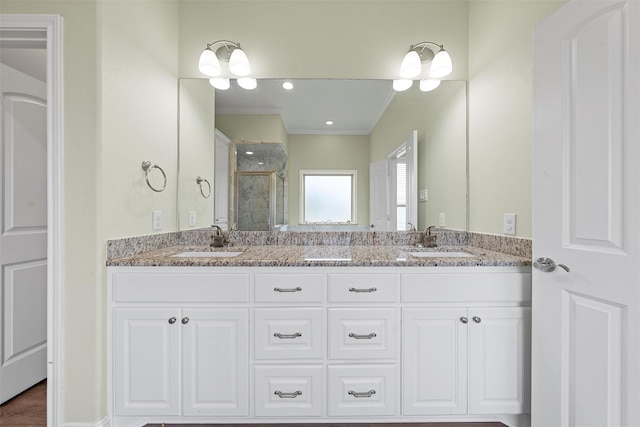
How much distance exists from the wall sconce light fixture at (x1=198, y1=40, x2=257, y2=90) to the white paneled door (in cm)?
100

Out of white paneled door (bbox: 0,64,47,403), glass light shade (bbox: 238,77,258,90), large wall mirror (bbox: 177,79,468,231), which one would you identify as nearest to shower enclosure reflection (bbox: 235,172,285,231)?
large wall mirror (bbox: 177,79,468,231)

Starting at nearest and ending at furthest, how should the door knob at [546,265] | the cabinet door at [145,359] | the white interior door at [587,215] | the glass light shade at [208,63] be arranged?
the white interior door at [587,215] → the door knob at [546,265] → the cabinet door at [145,359] → the glass light shade at [208,63]

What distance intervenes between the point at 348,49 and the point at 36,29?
1652 mm

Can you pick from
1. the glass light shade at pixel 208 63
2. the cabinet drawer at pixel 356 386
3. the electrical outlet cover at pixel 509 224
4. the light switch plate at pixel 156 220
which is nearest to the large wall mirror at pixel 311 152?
the glass light shade at pixel 208 63

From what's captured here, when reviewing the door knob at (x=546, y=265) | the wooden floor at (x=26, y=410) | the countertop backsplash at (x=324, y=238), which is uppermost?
the countertop backsplash at (x=324, y=238)

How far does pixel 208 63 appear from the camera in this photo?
192 centimetres

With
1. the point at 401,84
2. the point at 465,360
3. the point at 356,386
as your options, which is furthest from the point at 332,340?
the point at 401,84

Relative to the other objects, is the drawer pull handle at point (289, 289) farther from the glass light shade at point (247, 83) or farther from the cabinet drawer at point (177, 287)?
the glass light shade at point (247, 83)

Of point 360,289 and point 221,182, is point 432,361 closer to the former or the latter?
point 360,289

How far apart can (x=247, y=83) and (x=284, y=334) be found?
1.62 metres

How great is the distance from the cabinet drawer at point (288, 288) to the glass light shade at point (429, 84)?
152 centimetres

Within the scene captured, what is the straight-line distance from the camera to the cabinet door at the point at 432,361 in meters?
1.41

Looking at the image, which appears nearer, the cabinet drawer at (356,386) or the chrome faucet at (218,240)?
the cabinet drawer at (356,386)

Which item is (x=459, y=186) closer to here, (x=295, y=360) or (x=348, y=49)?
(x=348, y=49)
